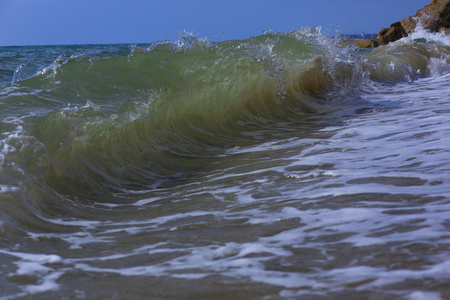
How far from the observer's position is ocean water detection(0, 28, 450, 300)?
1907mm

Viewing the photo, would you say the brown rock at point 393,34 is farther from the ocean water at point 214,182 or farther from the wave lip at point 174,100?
the ocean water at point 214,182

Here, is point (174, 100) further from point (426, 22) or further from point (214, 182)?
point (426, 22)

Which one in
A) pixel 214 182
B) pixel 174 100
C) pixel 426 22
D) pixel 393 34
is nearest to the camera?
pixel 214 182

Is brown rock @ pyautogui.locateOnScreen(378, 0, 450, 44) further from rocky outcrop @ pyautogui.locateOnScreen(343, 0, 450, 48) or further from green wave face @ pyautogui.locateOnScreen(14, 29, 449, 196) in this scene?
green wave face @ pyautogui.locateOnScreen(14, 29, 449, 196)

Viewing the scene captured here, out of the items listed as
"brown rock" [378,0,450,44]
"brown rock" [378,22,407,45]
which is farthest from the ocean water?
"brown rock" [378,22,407,45]

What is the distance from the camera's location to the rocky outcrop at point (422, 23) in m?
25.0

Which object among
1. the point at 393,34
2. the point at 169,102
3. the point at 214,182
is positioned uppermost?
the point at 393,34

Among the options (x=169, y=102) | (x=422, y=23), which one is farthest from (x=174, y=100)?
(x=422, y=23)

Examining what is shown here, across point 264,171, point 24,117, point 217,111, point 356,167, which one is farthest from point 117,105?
point 356,167

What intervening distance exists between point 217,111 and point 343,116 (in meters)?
1.54

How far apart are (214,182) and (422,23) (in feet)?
82.6

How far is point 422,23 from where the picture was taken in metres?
25.9

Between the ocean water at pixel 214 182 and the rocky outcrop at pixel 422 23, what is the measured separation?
769 inches

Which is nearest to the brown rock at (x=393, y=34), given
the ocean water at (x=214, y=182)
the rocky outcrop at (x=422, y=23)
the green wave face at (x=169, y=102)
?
the rocky outcrop at (x=422, y=23)
